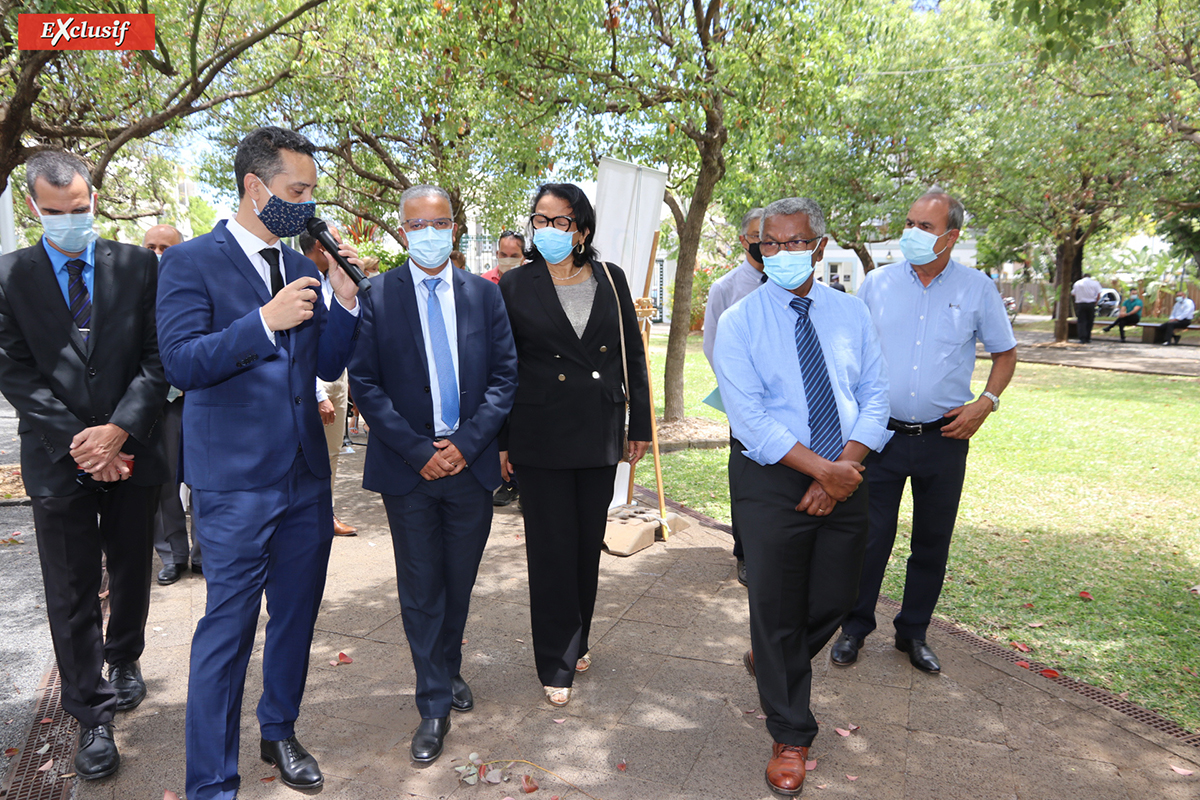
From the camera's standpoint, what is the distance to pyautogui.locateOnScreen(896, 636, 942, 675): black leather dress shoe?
3.92 meters

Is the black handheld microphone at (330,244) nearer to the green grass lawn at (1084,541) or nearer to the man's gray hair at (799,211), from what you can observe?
the man's gray hair at (799,211)

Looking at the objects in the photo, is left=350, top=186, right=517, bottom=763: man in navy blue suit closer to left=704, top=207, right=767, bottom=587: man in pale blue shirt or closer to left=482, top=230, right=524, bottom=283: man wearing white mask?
left=704, top=207, right=767, bottom=587: man in pale blue shirt

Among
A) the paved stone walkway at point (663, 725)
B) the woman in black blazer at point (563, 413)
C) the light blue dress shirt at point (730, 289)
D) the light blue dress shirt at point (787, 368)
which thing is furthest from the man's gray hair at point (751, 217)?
the paved stone walkway at point (663, 725)

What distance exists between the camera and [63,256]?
3.18m

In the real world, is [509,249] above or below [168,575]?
above

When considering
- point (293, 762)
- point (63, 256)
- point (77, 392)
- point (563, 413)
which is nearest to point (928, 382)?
point (563, 413)

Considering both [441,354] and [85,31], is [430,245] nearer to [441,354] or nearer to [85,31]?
[441,354]

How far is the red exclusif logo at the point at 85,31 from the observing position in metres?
7.32

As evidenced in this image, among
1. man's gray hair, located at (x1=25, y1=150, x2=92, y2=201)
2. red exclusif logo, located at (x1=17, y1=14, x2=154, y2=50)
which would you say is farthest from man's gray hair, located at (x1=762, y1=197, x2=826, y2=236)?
red exclusif logo, located at (x1=17, y1=14, x2=154, y2=50)

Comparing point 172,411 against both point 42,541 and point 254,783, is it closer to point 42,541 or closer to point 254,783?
point 42,541

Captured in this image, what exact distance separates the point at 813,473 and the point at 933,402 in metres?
1.25

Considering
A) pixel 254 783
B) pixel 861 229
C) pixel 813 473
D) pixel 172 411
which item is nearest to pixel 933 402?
pixel 813 473

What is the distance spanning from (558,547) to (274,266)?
66.1 inches

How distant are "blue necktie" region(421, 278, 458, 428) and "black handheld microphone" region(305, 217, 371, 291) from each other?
0.55 m
